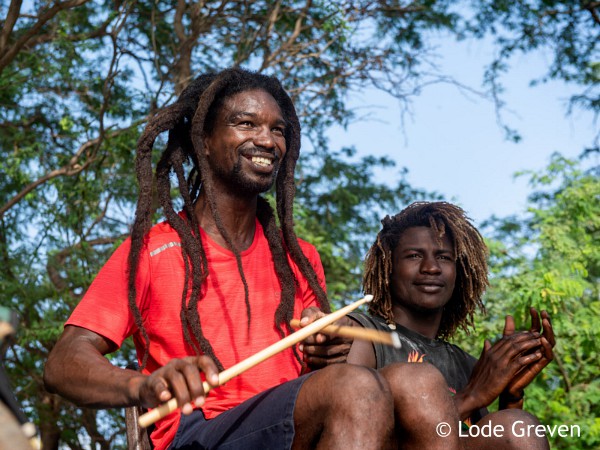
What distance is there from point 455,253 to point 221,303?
4.42ft

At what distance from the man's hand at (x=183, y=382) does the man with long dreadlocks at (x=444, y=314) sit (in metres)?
1.39

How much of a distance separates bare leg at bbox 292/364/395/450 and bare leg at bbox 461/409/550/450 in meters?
0.91

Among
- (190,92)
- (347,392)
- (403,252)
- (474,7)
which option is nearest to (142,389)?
(347,392)

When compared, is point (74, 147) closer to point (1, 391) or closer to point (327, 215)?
point (327, 215)

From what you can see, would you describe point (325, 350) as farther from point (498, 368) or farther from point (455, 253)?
point (455, 253)

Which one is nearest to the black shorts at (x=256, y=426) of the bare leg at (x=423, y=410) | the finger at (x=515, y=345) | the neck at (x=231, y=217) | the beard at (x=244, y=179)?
the bare leg at (x=423, y=410)

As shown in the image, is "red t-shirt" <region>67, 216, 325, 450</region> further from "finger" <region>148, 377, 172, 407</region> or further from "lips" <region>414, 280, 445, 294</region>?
"lips" <region>414, 280, 445, 294</region>

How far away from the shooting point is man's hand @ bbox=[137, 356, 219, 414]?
1.78 meters

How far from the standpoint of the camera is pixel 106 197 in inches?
297

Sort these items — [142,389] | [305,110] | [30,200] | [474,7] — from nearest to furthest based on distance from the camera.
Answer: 1. [142,389]
2. [30,200]
3. [305,110]
4. [474,7]

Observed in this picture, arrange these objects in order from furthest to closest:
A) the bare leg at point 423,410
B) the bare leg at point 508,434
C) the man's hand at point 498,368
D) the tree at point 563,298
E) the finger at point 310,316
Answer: the tree at point 563,298 < the man's hand at point 498,368 < the bare leg at point 508,434 < the finger at point 310,316 < the bare leg at point 423,410

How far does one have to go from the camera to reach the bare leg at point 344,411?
1987mm

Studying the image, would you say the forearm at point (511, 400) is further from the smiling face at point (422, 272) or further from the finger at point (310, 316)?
the finger at point (310, 316)

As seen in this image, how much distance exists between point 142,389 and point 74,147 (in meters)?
6.28
